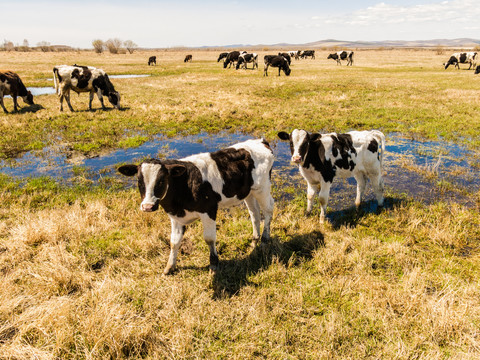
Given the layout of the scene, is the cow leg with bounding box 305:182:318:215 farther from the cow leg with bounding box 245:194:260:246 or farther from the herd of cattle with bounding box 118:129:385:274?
the cow leg with bounding box 245:194:260:246

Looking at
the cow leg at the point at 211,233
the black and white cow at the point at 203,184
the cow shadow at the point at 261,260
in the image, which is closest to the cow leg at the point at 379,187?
the cow shadow at the point at 261,260

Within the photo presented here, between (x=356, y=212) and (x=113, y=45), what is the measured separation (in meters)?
94.3

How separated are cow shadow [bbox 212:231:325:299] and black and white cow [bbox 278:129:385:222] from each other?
1.01 m

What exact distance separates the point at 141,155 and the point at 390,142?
9889 mm

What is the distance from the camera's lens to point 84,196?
6980 millimetres

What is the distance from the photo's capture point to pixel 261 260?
4.88 m

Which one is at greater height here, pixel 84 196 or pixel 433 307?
pixel 84 196

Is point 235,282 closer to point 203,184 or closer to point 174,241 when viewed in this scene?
point 174,241

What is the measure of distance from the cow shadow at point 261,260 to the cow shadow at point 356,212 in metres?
0.75

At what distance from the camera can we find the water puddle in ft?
23.7

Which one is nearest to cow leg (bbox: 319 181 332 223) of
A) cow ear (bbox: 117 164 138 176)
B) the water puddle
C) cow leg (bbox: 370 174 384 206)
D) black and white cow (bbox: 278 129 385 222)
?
black and white cow (bbox: 278 129 385 222)

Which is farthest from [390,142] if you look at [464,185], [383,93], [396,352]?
[383,93]

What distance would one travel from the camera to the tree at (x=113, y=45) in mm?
78931

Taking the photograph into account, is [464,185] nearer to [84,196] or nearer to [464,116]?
[464,116]
